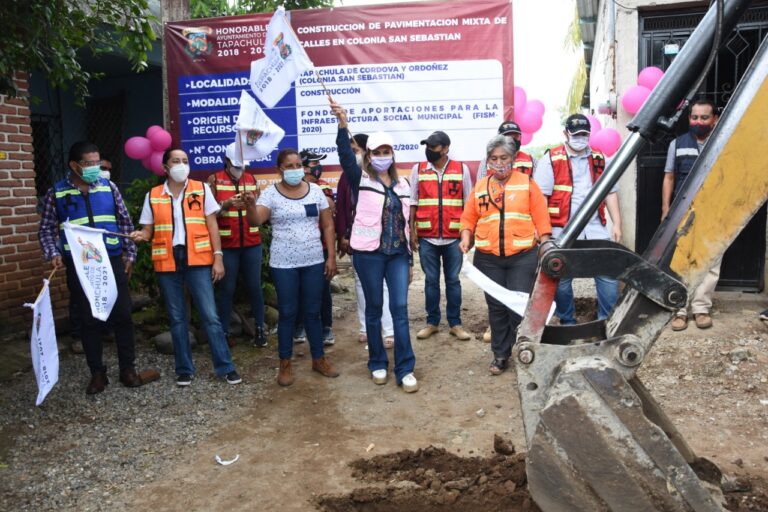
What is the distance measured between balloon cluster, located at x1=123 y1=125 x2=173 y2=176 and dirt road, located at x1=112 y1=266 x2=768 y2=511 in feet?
8.04

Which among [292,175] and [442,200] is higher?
[292,175]

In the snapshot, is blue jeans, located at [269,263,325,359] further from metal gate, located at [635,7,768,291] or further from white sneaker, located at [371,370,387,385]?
metal gate, located at [635,7,768,291]

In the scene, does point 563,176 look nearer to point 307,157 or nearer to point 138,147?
point 307,157

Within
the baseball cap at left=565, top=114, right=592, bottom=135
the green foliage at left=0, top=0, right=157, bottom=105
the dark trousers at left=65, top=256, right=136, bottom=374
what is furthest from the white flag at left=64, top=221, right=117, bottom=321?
the baseball cap at left=565, top=114, right=592, bottom=135

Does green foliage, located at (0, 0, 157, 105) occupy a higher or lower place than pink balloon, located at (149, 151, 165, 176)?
higher

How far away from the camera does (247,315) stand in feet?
23.7

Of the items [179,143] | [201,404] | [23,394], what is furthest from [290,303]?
[179,143]

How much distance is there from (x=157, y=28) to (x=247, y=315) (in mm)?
3794

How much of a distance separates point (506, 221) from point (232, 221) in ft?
8.15

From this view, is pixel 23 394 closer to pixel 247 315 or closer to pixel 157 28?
pixel 247 315

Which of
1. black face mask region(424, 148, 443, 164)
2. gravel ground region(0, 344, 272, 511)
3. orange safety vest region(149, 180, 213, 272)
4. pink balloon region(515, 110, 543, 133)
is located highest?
pink balloon region(515, 110, 543, 133)

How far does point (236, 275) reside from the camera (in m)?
6.29

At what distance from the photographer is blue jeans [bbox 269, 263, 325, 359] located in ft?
17.4

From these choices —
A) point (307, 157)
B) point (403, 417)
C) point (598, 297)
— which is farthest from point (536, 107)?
point (403, 417)
